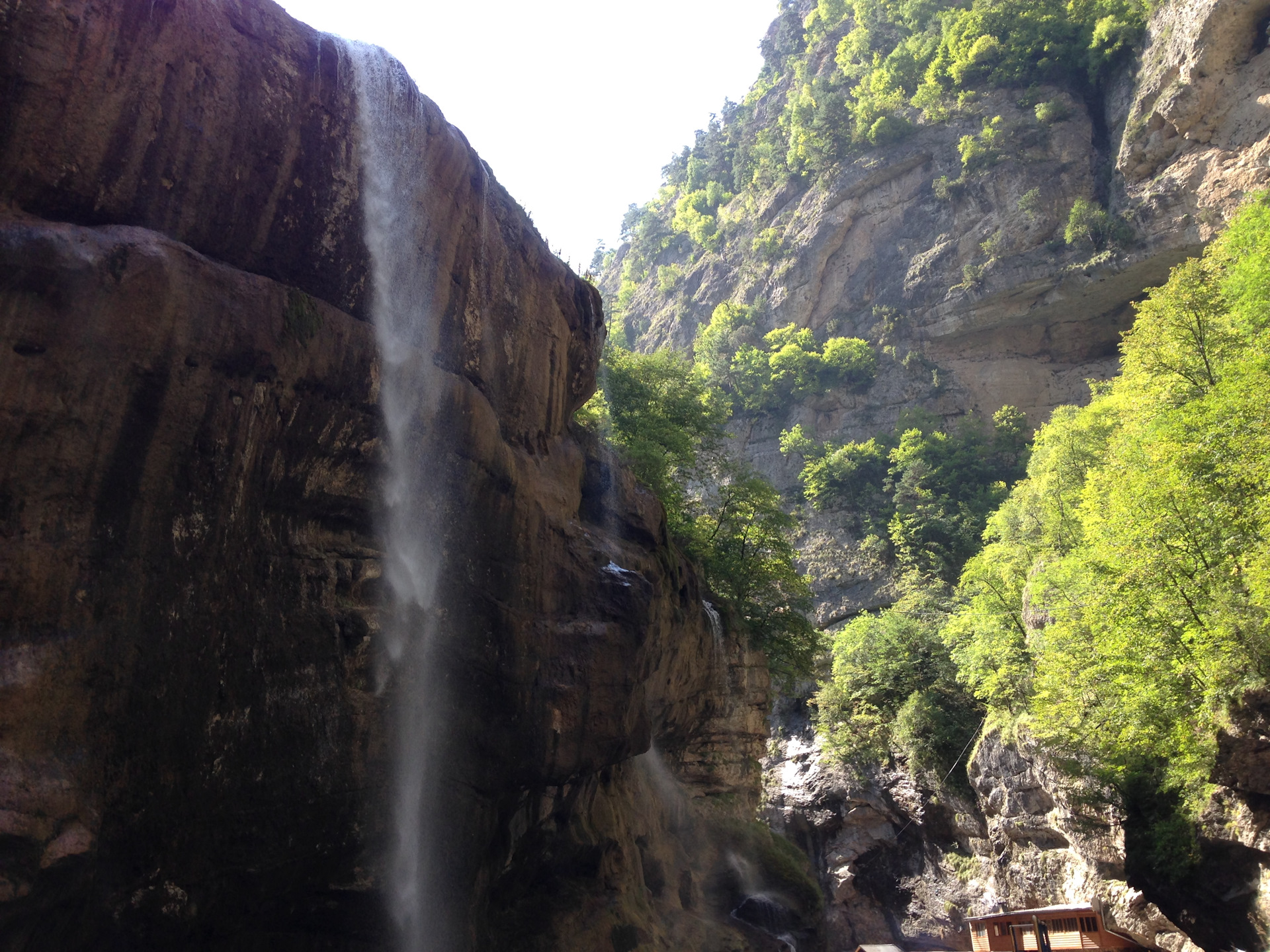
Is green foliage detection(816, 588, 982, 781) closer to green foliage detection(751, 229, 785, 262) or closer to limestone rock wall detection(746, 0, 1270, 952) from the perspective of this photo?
limestone rock wall detection(746, 0, 1270, 952)

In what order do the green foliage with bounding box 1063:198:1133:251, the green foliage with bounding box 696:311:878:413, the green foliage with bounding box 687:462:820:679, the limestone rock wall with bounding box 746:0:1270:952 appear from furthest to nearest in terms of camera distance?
the green foliage with bounding box 696:311:878:413, the green foliage with bounding box 1063:198:1133:251, the green foliage with bounding box 687:462:820:679, the limestone rock wall with bounding box 746:0:1270:952

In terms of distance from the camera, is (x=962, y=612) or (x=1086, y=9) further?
(x=1086, y=9)

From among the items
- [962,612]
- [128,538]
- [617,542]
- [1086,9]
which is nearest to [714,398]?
[962,612]

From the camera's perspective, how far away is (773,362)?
2399 inches

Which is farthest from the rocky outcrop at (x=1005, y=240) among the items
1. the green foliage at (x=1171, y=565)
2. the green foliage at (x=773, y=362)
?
the green foliage at (x=1171, y=565)

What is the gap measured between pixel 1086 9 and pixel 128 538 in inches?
2550

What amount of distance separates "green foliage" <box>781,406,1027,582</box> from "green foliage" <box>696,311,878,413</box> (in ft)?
16.8

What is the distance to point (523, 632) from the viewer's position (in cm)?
1298

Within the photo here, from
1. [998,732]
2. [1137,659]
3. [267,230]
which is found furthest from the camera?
[998,732]

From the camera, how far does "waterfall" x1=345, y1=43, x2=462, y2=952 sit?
450 inches

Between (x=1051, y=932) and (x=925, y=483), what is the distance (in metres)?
31.0

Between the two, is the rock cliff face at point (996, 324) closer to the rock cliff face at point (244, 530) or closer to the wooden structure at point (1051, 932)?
the wooden structure at point (1051, 932)

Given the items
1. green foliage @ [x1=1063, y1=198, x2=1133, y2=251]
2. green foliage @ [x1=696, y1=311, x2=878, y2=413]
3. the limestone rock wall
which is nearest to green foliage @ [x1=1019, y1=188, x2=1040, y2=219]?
the limestone rock wall

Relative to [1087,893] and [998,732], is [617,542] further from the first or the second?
[998,732]
